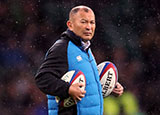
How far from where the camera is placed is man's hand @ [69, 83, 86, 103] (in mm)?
2721

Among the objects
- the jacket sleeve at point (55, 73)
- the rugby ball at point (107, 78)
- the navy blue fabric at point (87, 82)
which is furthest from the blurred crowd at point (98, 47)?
the jacket sleeve at point (55, 73)

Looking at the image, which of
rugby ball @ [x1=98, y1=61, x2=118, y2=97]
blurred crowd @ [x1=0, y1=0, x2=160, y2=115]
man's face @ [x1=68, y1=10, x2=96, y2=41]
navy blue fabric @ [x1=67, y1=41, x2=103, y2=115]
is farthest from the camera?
blurred crowd @ [x1=0, y1=0, x2=160, y2=115]

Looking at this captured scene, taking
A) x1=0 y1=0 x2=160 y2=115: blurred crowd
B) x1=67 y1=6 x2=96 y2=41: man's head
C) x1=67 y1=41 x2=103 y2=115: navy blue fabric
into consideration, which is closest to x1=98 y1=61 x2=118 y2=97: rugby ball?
x1=67 y1=41 x2=103 y2=115: navy blue fabric

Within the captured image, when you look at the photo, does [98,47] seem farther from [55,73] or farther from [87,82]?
[55,73]

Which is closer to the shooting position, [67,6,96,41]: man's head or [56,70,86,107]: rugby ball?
[56,70,86,107]: rugby ball

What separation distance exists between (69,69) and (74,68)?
0.04m

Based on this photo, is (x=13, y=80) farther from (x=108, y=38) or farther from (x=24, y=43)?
(x=108, y=38)

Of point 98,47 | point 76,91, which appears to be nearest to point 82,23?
point 76,91

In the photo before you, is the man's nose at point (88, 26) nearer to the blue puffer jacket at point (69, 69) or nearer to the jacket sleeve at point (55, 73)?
the blue puffer jacket at point (69, 69)

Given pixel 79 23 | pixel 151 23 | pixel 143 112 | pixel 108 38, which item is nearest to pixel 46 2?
pixel 108 38

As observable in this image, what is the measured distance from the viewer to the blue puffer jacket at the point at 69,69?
9.09 feet

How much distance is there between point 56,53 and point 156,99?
463 cm

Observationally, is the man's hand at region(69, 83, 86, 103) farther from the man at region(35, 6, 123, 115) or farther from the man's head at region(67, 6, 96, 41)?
the man's head at region(67, 6, 96, 41)

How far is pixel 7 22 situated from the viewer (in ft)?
23.2
